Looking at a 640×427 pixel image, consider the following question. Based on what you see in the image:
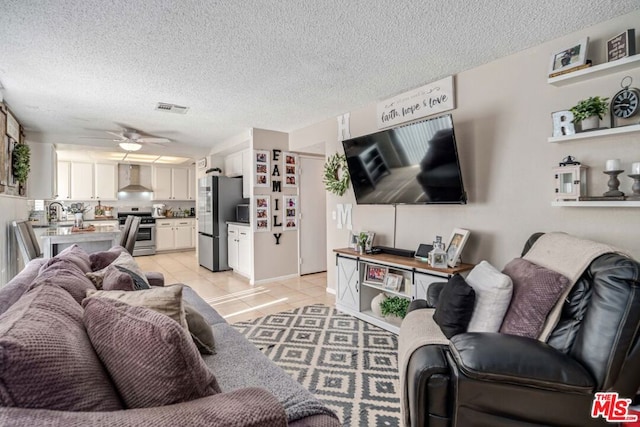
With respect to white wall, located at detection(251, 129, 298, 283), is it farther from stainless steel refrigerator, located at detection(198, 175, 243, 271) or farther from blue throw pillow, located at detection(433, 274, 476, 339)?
blue throw pillow, located at detection(433, 274, 476, 339)

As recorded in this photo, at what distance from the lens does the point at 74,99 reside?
3451 mm

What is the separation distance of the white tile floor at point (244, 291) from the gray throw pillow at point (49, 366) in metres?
2.60

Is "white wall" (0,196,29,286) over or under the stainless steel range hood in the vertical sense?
under

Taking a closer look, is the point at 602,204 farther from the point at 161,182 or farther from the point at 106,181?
the point at 106,181

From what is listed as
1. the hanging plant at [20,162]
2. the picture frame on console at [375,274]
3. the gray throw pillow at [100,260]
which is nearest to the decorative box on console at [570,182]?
the picture frame on console at [375,274]

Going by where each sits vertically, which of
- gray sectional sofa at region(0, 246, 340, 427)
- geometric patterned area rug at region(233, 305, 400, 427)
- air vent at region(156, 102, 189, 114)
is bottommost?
geometric patterned area rug at region(233, 305, 400, 427)

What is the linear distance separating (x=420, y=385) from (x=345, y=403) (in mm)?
772

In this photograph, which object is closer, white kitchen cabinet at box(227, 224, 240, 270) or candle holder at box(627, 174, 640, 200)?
candle holder at box(627, 174, 640, 200)

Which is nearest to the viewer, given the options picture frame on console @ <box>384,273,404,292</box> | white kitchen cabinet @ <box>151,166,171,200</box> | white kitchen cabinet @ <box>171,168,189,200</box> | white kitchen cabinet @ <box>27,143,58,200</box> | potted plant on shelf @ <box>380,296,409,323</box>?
potted plant on shelf @ <box>380,296,409,323</box>

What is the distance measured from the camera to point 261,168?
496 centimetres

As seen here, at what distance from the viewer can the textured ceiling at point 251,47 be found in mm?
1912

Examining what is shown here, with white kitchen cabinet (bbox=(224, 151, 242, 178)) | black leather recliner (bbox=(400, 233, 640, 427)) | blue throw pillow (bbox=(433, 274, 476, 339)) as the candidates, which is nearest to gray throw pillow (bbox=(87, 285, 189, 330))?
black leather recliner (bbox=(400, 233, 640, 427))

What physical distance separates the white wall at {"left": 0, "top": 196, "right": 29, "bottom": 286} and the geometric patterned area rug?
2.80 m

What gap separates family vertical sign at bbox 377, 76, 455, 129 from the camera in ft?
9.62
